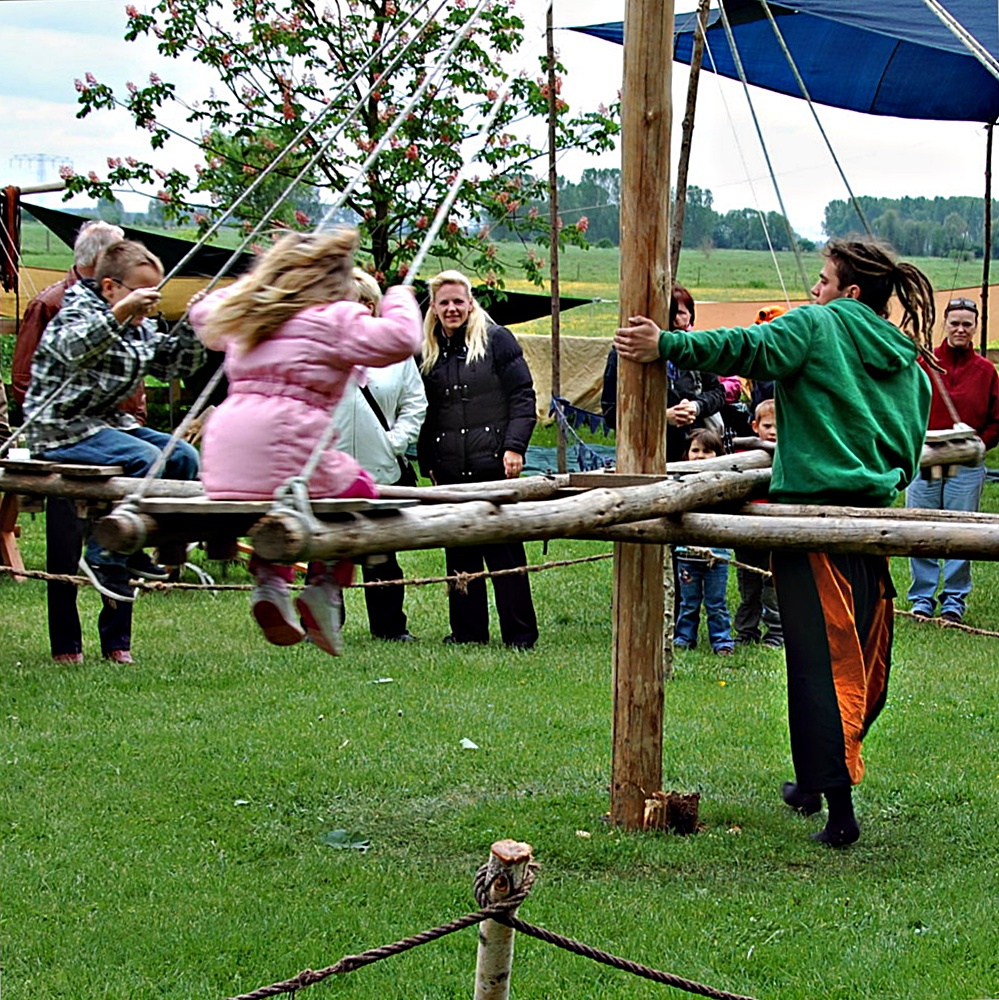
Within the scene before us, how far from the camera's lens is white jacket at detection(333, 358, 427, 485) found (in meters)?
7.90

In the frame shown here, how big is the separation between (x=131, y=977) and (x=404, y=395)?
446 centimetres

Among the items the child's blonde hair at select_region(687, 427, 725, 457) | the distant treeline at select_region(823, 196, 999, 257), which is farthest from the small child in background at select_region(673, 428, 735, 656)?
the distant treeline at select_region(823, 196, 999, 257)

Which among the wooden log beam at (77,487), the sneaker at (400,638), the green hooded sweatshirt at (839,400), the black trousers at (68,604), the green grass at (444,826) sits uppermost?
Answer: the green hooded sweatshirt at (839,400)

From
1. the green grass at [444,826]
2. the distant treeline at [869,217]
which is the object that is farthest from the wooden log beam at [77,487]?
the distant treeline at [869,217]

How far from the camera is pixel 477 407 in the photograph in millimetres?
8375

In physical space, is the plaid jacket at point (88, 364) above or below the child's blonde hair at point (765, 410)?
above

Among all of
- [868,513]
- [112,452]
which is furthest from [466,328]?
[868,513]

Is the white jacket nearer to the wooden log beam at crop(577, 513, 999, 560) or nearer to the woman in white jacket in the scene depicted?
the woman in white jacket

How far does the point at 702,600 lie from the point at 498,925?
593 centimetres

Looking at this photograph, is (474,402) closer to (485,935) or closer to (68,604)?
(68,604)

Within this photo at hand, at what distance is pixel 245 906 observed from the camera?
476cm

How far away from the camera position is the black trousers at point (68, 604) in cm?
815

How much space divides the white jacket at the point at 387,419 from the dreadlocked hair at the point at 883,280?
10.4 ft

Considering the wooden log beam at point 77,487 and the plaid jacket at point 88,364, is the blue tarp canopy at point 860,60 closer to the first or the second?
the plaid jacket at point 88,364
